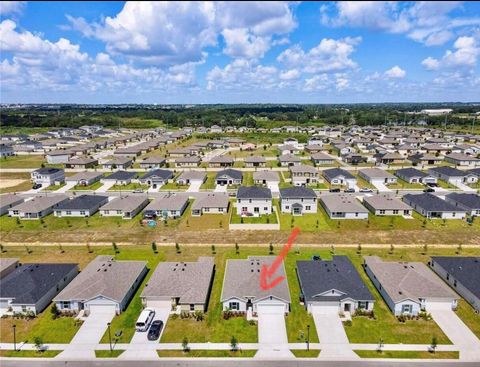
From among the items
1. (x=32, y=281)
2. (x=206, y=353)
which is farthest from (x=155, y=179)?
(x=206, y=353)

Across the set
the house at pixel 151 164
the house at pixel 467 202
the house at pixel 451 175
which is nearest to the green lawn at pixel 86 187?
the house at pixel 151 164

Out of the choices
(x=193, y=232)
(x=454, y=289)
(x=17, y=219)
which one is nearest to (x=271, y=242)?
(x=193, y=232)

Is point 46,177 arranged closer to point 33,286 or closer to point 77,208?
point 77,208

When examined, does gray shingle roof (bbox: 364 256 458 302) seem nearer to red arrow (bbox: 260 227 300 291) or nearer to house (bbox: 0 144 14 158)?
red arrow (bbox: 260 227 300 291)

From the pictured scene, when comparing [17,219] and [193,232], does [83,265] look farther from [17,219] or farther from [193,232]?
[17,219]

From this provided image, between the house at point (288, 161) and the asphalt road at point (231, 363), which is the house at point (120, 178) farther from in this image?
the asphalt road at point (231, 363)
